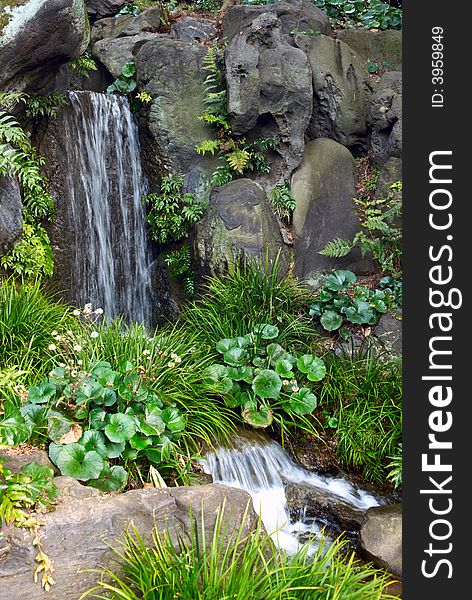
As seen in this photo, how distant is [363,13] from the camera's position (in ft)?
34.3

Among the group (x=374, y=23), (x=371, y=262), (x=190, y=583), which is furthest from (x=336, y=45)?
(x=190, y=583)

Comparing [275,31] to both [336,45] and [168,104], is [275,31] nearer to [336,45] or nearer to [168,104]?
[336,45]

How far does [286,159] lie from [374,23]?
3.85m

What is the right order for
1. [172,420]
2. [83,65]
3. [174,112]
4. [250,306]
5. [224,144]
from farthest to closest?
[83,65] < [174,112] < [224,144] < [250,306] < [172,420]

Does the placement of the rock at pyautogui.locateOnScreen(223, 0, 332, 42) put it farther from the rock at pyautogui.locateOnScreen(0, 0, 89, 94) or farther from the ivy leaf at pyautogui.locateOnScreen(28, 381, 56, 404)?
the ivy leaf at pyautogui.locateOnScreen(28, 381, 56, 404)

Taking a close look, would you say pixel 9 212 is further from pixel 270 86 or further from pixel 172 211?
pixel 270 86

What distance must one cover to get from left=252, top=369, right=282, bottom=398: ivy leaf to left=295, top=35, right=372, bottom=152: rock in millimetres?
4522

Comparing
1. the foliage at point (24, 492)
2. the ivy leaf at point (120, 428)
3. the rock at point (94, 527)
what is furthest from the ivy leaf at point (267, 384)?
the foliage at point (24, 492)

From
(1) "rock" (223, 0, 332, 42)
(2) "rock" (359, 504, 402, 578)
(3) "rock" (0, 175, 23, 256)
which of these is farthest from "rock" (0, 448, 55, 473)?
(1) "rock" (223, 0, 332, 42)

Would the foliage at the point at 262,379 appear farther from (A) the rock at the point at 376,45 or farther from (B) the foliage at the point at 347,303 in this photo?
(A) the rock at the point at 376,45

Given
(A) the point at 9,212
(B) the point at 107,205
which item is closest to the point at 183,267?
(B) the point at 107,205

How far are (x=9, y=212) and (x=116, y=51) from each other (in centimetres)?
409

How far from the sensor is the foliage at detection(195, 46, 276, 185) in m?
7.70

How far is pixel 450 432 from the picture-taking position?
9.59 feet
